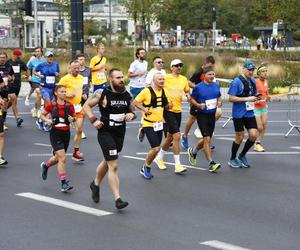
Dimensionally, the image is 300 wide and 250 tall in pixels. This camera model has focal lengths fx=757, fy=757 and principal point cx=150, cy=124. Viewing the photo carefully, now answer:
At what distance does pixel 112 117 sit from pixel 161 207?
1310mm

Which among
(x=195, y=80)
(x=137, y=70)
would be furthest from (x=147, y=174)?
(x=137, y=70)

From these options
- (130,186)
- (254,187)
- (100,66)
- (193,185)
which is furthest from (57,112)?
(100,66)

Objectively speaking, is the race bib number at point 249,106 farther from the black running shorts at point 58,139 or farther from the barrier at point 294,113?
the barrier at point 294,113

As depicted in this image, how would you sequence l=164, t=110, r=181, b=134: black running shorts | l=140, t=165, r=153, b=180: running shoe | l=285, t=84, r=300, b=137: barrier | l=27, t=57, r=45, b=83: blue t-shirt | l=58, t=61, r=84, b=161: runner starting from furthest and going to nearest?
l=27, t=57, r=45, b=83: blue t-shirt < l=285, t=84, r=300, b=137: barrier < l=58, t=61, r=84, b=161: runner < l=164, t=110, r=181, b=134: black running shorts < l=140, t=165, r=153, b=180: running shoe

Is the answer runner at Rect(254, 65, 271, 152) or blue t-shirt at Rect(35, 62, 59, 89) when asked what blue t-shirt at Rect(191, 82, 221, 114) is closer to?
runner at Rect(254, 65, 271, 152)

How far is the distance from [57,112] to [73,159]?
2692 millimetres

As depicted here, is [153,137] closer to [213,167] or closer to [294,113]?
[213,167]

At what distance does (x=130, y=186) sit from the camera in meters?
11.1

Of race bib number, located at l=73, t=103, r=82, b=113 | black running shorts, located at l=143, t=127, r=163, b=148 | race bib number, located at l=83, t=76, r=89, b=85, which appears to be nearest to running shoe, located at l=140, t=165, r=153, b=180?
black running shorts, located at l=143, t=127, r=163, b=148

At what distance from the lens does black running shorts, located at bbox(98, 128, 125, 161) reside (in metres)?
9.59

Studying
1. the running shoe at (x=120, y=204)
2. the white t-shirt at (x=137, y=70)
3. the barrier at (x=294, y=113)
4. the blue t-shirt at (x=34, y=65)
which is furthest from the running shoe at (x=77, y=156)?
the blue t-shirt at (x=34, y=65)

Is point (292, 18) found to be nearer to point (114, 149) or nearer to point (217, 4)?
point (114, 149)

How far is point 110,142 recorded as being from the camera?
31.6ft

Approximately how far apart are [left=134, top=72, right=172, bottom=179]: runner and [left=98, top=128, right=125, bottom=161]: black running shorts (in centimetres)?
166
